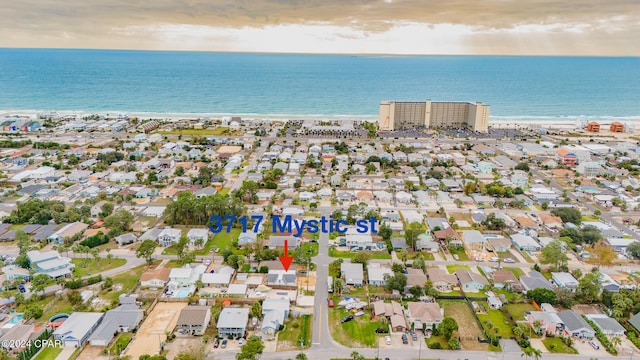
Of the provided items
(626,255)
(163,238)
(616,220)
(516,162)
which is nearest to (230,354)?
(163,238)

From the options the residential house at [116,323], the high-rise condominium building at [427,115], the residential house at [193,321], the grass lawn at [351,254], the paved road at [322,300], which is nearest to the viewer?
the residential house at [116,323]

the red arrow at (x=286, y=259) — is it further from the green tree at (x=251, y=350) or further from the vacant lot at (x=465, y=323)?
the vacant lot at (x=465, y=323)

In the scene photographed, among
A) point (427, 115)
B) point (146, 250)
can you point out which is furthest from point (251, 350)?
point (427, 115)

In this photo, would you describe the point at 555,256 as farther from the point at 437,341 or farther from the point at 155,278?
the point at 155,278

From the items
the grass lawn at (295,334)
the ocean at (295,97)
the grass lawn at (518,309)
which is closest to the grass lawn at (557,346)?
the grass lawn at (518,309)

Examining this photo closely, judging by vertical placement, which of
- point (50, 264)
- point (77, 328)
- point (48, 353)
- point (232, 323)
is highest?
point (50, 264)

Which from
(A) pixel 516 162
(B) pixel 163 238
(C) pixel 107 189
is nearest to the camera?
(B) pixel 163 238

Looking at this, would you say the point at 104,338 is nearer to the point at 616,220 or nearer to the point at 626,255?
the point at 626,255
